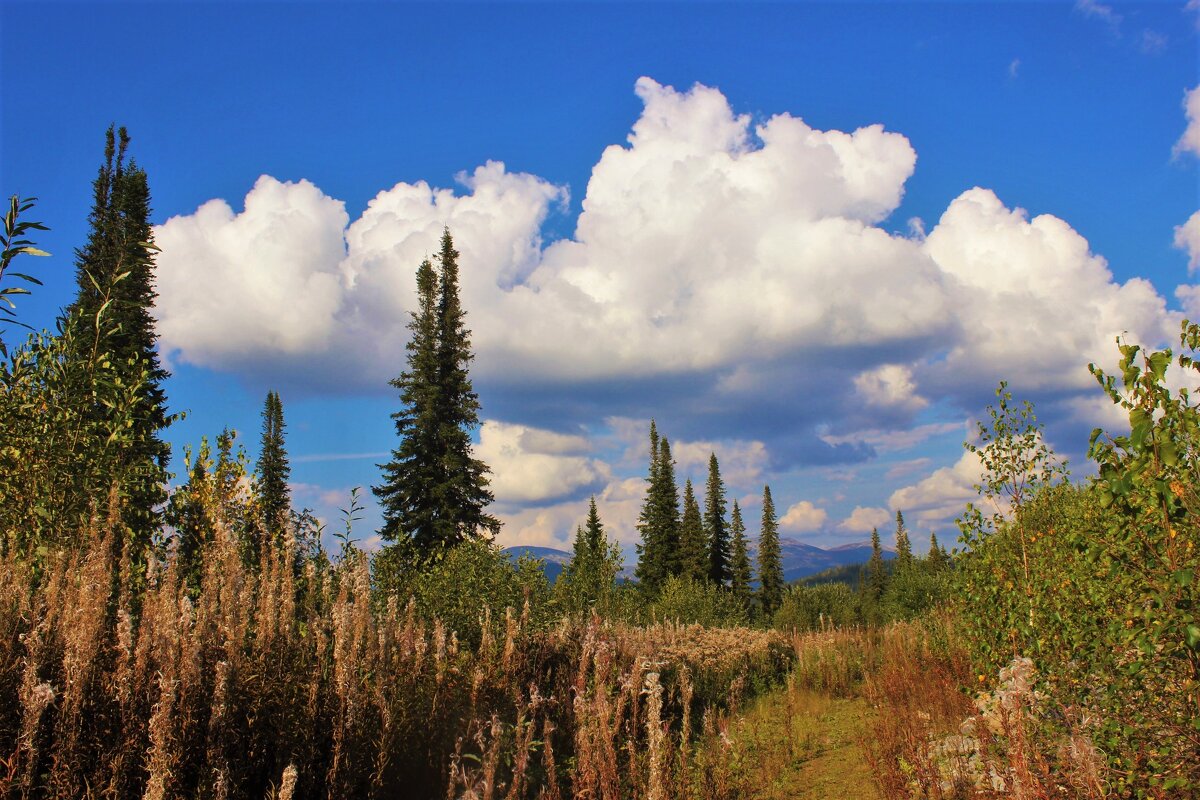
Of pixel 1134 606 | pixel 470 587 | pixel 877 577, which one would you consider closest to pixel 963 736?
pixel 1134 606

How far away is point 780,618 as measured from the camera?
43.9 m

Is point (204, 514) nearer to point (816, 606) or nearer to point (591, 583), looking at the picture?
point (591, 583)

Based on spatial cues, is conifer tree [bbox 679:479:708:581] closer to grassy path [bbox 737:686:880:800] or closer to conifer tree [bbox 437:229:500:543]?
conifer tree [bbox 437:229:500:543]

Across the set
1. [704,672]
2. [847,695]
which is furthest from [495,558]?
[847,695]

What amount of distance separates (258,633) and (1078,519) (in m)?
8.46

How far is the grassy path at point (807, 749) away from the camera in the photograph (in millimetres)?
8633

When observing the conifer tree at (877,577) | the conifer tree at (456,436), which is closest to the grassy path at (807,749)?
the conifer tree at (456,436)

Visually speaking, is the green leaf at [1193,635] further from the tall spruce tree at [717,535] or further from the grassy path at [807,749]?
the tall spruce tree at [717,535]

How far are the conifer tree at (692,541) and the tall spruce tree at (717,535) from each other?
6.01 feet

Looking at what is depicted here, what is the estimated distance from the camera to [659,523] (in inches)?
2280

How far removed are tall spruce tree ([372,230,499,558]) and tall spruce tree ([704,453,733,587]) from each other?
3211 centimetres

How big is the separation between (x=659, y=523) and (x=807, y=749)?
47.3 metres

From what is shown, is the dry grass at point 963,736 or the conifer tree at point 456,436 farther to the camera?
the conifer tree at point 456,436

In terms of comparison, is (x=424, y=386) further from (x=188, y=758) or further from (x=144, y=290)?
(x=188, y=758)
